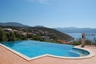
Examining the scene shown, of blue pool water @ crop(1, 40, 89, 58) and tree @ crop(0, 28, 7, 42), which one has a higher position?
tree @ crop(0, 28, 7, 42)

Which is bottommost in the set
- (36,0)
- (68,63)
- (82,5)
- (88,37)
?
(68,63)

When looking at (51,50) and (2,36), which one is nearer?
(51,50)

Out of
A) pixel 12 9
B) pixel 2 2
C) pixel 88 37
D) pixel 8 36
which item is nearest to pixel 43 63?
pixel 88 37

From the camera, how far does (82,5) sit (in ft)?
41.0

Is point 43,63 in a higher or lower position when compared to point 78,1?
lower

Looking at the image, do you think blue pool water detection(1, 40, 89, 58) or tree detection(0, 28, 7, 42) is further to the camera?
tree detection(0, 28, 7, 42)

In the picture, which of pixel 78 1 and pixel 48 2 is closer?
pixel 78 1

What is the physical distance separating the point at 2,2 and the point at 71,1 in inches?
371

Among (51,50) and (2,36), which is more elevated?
(2,36)

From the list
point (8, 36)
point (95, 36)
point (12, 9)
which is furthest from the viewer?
point (12, 9)

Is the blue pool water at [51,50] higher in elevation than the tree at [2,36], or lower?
lower

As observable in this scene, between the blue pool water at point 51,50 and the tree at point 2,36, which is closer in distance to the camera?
the blue pool water at point 51,50

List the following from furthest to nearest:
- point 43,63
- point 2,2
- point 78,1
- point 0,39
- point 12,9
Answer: point 12,9
point 2,2
point 0,39
point 78,1
point 43,63

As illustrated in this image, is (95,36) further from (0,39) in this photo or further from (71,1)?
(0,39)
